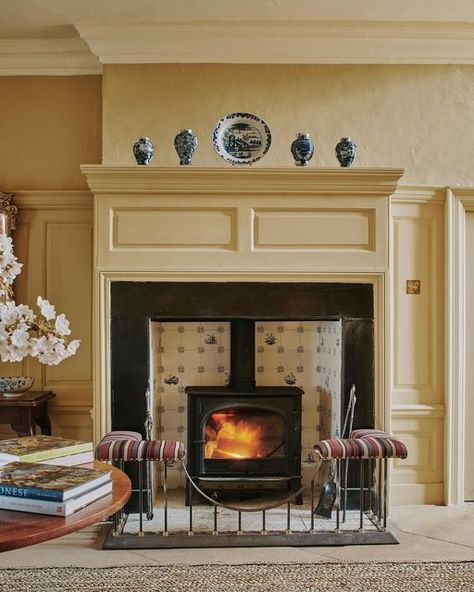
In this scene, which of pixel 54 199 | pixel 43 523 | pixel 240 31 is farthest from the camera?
pixel 54 199

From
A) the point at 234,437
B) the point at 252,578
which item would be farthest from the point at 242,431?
the point at 252,578

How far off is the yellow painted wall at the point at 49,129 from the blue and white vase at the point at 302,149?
127 centimetres

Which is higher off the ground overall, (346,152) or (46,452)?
(346,152)

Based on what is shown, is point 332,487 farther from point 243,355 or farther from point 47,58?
point 47,58

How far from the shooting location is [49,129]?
3.98m

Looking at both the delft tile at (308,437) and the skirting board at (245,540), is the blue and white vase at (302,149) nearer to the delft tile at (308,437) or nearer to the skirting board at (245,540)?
the delft tile at (308,437)

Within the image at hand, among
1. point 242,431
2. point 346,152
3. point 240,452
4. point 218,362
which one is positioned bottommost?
point 240,452

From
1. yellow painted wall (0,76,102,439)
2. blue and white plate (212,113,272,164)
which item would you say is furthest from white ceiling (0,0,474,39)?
blue and white plate (212,113,272,164)

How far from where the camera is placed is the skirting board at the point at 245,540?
3.02 metres

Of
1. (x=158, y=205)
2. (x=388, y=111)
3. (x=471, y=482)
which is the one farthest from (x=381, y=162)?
(x=471, y=482)

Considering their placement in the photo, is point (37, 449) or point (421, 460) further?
point (421, 460)

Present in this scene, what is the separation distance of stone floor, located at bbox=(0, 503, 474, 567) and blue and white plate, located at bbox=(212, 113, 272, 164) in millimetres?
2123

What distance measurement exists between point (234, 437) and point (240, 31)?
2.40m

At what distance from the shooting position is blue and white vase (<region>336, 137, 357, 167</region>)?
3.50 meters
